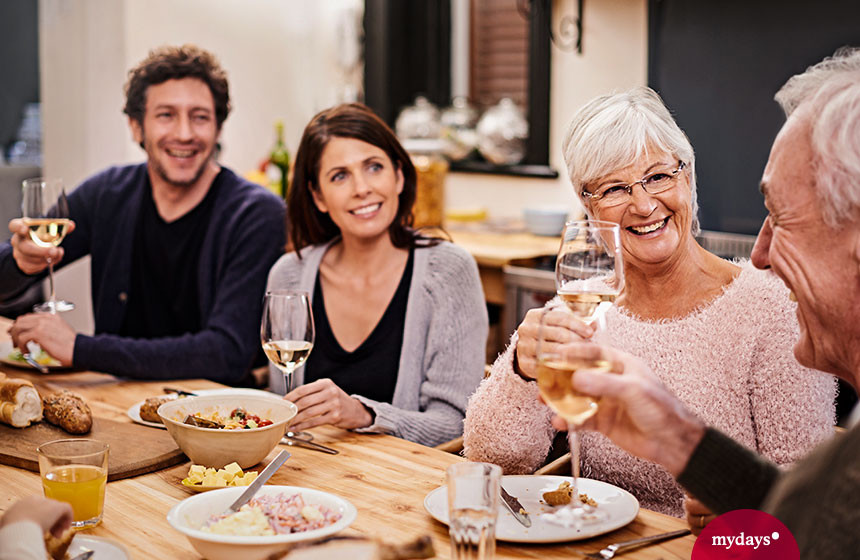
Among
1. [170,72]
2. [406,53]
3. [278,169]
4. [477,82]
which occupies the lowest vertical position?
[278,169]

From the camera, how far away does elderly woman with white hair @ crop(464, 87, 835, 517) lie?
169 centimetres

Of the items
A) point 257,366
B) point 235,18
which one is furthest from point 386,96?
point 257,366

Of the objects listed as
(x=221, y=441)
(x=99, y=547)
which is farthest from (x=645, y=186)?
(x=99, y=547)

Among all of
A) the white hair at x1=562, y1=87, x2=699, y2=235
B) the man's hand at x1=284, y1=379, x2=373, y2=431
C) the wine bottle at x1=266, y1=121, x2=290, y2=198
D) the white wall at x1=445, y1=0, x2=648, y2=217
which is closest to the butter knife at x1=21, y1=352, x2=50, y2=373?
the man's hand at x1=284, y1=379, x2=373, y2=431

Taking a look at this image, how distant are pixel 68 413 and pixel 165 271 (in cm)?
104

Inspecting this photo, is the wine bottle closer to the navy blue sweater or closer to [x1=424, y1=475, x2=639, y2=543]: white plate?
the navy blue sweater

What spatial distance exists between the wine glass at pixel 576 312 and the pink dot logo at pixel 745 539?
0.52 ft

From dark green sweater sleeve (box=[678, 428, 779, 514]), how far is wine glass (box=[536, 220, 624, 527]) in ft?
0.46

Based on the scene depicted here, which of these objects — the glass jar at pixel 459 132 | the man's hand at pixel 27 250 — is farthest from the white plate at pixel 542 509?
the glass jar at pixel 459 132

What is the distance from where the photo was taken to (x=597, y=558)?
1234mm

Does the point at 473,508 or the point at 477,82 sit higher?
the point at 477,82

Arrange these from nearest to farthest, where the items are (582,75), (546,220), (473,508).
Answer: (473,508) → (546,220) → (582,75)

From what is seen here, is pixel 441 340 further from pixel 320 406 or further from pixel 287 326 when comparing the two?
pixel 287 326

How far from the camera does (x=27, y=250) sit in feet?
7.65
